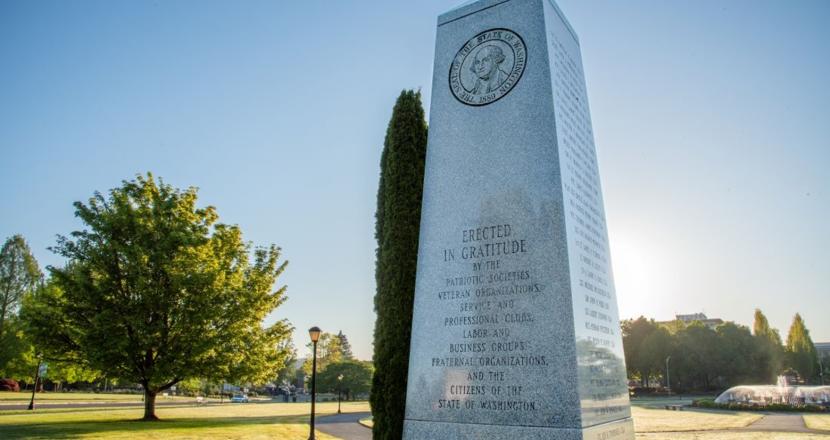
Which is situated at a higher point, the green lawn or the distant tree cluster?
the distant tree cluster

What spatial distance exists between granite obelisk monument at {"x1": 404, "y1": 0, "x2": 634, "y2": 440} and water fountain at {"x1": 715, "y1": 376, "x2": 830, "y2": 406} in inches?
1998

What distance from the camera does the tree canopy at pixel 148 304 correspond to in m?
23.4

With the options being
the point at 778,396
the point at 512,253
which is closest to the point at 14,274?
the point at 512,253

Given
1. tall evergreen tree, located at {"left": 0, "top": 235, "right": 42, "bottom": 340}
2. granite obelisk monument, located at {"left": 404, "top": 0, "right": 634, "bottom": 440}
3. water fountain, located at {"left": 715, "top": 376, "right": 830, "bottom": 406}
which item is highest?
tall evergreen tree, located at {"left": 0, "top": 235, "right": 42, "bottom": 340}

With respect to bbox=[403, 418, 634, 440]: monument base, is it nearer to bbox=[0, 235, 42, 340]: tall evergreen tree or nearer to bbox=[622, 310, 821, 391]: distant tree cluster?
bbox=[0, 235, 42, 340]: tall evergreen tree

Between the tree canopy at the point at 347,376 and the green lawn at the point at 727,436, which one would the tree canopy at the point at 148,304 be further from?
the tree canopy at the point at 347,376

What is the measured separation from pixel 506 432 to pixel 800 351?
115m

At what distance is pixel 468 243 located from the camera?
7.52 m

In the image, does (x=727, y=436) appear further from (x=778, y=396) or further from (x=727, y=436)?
(x=778, y=396)

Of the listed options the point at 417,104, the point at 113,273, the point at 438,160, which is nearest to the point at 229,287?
the point at 113,273

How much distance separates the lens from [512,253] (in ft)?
23.0

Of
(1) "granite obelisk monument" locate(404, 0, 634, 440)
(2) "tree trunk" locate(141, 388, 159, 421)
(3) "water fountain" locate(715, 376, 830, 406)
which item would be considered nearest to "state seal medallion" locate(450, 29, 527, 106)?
(1) "granite obelisk monument" locate(404, 0, 634, 440)

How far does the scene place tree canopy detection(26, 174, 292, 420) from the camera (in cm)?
2338

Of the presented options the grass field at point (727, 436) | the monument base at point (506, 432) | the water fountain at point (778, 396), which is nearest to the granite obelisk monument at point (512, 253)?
the monument base at point (506, 432)
